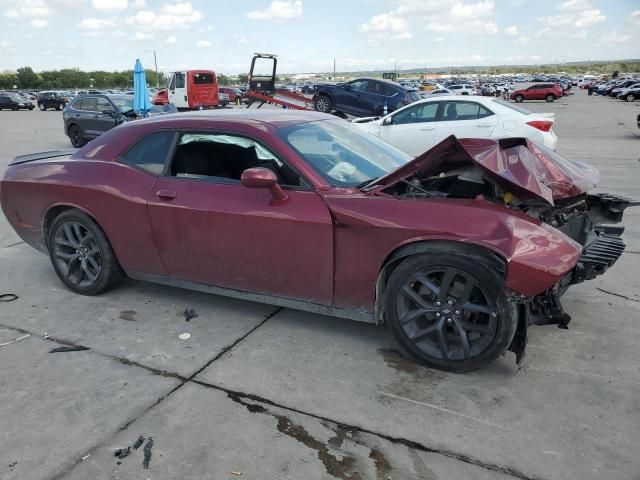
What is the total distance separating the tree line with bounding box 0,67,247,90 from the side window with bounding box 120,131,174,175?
92499 mm

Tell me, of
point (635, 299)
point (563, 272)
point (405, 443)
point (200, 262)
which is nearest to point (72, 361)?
point (200, 262)

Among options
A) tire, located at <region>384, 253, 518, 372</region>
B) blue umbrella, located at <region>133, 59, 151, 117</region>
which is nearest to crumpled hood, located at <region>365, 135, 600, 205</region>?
tire, located at <region>384, 253, 518, 372</region>

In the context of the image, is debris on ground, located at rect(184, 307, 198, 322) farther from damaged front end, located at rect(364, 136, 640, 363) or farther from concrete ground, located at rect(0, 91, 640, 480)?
damaged front end, located at rect(364, 136, 640, 363)

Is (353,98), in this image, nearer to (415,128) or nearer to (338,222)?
(415,128)

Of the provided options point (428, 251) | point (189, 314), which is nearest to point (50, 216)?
point (189, 314)

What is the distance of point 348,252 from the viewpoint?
323cm

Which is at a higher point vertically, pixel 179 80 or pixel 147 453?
pixel 179 80

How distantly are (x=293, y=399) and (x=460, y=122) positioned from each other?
8.69 meters

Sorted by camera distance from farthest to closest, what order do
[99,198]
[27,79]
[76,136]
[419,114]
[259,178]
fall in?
[27,79], [76,136], [419,114], [99,198], [259,178]

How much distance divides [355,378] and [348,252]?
763 millimetres

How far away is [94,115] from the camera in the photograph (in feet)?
50.0

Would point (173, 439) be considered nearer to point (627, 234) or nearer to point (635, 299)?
point (635, 299)

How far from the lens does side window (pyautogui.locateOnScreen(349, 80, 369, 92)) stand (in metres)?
17.9

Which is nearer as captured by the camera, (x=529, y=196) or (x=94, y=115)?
(x=529, y=196)
